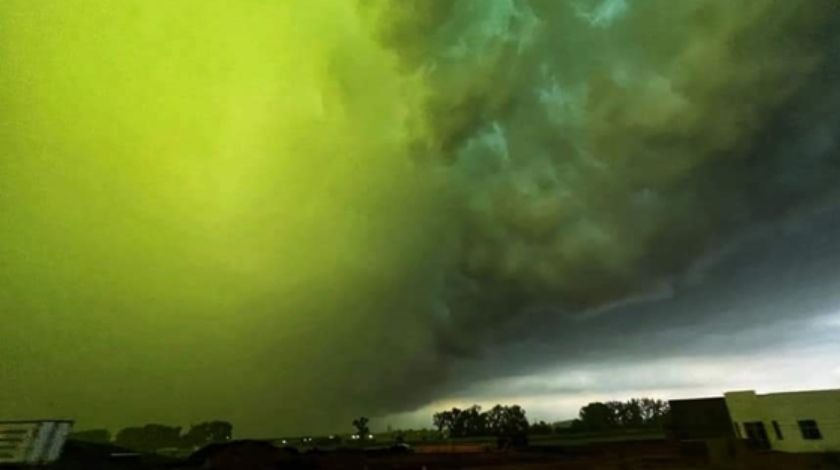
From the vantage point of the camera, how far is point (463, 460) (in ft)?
101

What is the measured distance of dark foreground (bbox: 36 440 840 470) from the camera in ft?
81.0

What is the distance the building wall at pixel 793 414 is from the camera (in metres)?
31.8

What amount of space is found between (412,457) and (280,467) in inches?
338

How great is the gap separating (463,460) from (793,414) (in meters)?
22.7

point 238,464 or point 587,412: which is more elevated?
point 587,412

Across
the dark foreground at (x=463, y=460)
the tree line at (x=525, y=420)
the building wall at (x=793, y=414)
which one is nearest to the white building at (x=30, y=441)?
the dark foreground at (x=463, y=460)

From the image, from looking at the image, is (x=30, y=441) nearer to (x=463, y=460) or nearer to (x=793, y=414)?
(x=463, y=460)

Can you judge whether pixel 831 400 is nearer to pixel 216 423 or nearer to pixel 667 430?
pixel 667 430

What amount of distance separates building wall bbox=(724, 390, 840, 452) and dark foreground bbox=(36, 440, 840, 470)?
476 centimetres

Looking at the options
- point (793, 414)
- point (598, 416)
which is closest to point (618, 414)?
point (598, 416)

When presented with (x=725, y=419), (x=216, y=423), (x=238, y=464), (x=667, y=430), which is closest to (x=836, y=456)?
(x=725, y=419)

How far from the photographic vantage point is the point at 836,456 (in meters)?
27.2

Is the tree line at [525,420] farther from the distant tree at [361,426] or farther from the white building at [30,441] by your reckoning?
the white building at [30,441]

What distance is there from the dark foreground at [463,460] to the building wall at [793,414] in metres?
4.76
